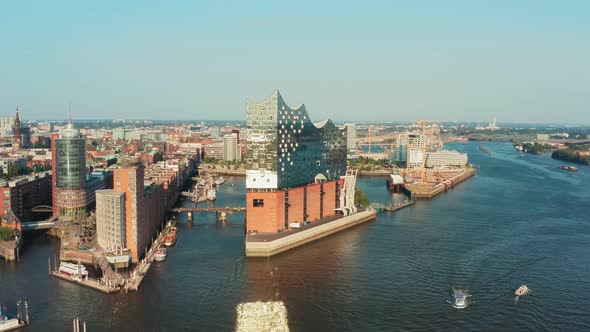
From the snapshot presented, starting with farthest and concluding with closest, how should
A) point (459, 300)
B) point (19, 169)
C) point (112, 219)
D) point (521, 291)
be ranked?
point (19, 169) < point (112, 219) < point (521, 291) < point (459, 300)

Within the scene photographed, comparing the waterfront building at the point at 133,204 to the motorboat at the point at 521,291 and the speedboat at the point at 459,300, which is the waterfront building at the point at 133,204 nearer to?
the speedboat at the point at 459,300

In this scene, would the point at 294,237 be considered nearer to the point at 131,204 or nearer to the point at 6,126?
the point at 131,204

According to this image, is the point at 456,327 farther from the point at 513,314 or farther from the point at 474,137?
the point at 474,137

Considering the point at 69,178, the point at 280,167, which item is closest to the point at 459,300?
the point at 280,167

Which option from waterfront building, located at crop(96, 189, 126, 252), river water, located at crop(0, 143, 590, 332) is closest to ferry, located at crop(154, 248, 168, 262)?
river water, located at crop(0, 143, 590, 332)

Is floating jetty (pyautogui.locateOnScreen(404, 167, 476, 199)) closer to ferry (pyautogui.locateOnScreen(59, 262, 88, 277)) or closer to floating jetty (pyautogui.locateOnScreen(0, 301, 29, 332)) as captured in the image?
ferry (pyautogui.locateOnScreen(59, 262, 88, 277))

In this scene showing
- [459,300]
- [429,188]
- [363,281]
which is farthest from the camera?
[429,188]
